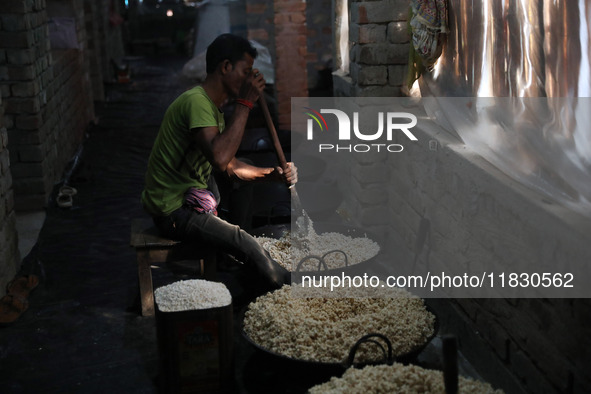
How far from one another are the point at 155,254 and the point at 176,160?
2.01 ft

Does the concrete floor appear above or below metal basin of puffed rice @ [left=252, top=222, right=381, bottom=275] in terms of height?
below

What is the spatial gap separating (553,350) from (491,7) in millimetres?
1808

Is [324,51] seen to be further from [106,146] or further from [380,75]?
[380,75]

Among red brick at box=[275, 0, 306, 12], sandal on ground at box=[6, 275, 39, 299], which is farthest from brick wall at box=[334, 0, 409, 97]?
red brick at box=[275, 0, 306, 12]

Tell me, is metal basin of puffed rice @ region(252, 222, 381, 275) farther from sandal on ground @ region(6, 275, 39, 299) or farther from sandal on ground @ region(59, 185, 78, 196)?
sandal on ground @ region(59, 185, 78, 196)

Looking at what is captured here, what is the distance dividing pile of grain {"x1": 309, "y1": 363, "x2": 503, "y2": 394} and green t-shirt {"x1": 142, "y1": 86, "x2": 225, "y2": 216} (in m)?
1.91

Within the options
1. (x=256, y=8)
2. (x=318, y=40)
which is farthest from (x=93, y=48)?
(x=318, y=40)

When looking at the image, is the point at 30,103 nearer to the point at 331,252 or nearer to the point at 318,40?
the point at 331,252

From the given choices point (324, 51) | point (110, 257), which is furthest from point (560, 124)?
point (324, 51)

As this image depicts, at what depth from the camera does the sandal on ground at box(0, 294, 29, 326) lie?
15.2ft

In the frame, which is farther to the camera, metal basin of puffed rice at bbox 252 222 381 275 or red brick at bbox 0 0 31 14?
red brick at bbox 0 0 31 14

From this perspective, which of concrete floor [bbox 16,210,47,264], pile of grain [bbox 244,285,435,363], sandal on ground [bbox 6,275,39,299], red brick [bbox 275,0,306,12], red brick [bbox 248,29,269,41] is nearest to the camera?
pile of grain [bbox 244,285,435,363]

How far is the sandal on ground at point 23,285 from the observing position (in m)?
5.04

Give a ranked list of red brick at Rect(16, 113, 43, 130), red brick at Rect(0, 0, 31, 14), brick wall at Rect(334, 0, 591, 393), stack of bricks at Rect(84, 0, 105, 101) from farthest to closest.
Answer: stack of bricks at Rect(84, 0, 105, 101), red brick at Rect(16, 113, 43, 130), red brick at Rect(0, 0, 31, 14), brick wall at Rect(334, 0, 591, 393)
